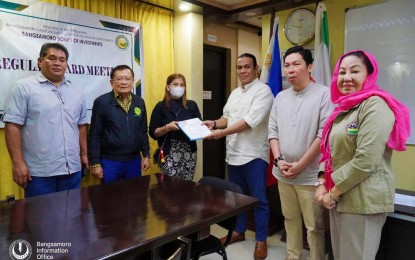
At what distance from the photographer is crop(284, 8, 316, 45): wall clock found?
302cm

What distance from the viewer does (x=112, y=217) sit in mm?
1343

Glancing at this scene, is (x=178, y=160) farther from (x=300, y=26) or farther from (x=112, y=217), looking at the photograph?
(x=300, y=26)

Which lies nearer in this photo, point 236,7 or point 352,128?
point 352,128

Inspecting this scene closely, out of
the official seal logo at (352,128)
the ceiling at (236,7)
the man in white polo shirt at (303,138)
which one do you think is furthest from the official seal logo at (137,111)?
the official seal logo at (352,128)

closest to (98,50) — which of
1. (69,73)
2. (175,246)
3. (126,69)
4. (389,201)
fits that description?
(69,73)

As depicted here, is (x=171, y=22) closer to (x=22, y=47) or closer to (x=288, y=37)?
(x=288, y=37)

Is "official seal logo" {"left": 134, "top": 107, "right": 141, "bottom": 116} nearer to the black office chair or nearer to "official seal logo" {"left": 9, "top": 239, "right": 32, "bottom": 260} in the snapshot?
the black office chair

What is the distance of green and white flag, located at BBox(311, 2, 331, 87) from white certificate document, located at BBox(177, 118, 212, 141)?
1190mm

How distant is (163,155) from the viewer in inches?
99.7

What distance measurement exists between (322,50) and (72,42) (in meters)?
2.32

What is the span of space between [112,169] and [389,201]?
188 cm

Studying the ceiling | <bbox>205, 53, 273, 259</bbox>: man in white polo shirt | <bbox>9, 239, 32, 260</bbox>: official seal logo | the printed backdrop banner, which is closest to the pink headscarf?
<bbox>205, 53, 273, 259</bbox>: man in white polo shirt

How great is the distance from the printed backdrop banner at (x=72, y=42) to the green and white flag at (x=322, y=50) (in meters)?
1.79

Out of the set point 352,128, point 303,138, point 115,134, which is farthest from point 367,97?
point 115,134
